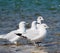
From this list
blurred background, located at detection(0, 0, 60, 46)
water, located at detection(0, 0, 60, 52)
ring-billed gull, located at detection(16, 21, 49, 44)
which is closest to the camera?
ring-billed gull, located at detection(16, 21, 49, 44)

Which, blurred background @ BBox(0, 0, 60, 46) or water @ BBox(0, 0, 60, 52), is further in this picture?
blurred background @ BBox(0, 0, 60, 46)

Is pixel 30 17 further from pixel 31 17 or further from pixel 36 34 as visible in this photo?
pixel 36 34

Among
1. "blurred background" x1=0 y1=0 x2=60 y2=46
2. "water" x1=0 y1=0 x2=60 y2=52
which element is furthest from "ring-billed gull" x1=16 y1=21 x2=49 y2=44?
"blurred background" x1=0 y1=0 x2=60 y2=46

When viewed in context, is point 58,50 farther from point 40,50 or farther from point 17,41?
point 17,41

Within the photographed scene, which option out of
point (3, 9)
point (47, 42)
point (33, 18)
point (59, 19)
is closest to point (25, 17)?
point (33, 18)

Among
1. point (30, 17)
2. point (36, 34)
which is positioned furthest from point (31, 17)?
point (36, 34)

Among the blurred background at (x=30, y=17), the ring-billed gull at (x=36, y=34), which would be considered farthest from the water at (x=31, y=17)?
the ring-billed gull at (x=36, y=34)

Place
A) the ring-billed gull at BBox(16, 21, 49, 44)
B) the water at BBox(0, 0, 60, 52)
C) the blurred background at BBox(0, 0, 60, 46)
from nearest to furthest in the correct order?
the ring-billed gull at BBox(16, 21, 49, 44) < the water at BBox(0, 0, 60, 52) < the blurred background at BBox(0, 0, 60, 46)

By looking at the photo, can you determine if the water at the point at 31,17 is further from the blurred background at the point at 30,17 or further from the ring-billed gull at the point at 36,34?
the ring-billed gull at the point at 36,34

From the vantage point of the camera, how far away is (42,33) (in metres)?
10.1

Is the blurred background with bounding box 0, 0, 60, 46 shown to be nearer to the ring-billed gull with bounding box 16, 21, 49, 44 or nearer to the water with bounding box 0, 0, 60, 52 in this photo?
the water with bounding box 0, 0, 60, 52

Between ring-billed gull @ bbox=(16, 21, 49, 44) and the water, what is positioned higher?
the water

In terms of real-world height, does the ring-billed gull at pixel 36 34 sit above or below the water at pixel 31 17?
below

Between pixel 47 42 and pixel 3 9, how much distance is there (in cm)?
851
